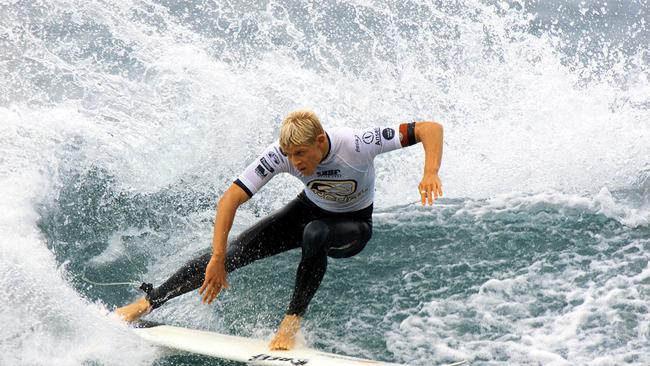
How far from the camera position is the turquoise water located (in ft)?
16.0

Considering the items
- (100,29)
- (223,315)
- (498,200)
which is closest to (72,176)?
(223,315)

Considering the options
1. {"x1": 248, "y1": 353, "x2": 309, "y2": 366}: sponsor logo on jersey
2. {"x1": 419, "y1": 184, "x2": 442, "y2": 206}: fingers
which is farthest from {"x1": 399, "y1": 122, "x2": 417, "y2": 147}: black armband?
{"x1": 248, "y1": 353, "x2": 309, "y2": 366}: sponsor logo on jersey

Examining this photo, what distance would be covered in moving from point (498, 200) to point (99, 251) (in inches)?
132

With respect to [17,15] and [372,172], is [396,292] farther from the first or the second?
[17,15]

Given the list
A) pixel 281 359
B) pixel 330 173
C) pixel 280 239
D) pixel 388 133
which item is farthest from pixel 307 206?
pixel 281 359

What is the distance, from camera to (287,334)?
16.0 ft

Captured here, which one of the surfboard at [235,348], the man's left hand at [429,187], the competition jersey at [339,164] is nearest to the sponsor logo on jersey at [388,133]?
the competition jersey at [339,164]

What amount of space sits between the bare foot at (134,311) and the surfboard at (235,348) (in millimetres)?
88

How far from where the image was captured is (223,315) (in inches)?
218

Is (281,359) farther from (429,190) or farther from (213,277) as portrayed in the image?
(429,190)

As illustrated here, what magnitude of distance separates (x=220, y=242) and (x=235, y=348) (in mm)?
673

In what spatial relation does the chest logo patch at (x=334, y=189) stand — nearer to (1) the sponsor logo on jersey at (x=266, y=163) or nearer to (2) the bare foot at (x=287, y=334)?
(1) the sponsor logo on jersey at (x=266, y=163)

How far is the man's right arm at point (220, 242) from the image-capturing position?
4.79 metres

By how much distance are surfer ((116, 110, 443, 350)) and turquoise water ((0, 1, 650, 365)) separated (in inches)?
14.9
